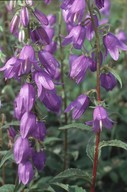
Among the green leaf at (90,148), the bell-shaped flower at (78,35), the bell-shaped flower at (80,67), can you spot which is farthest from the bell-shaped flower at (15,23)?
the green leaf at (90,148)

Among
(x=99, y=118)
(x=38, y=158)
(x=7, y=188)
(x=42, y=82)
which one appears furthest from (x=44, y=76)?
(x=7, y=188)

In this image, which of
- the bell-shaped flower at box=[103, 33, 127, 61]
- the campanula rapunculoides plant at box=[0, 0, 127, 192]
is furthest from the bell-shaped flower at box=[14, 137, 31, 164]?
the bell-shaped flower at box=[103, 33, 127, 61]

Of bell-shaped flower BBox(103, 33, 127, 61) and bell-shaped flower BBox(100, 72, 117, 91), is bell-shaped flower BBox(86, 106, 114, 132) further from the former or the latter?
bell-shaped flower BBox(103, 33, 127, 61)

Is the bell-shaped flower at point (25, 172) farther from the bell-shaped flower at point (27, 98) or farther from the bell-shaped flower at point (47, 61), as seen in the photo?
the bell-shaped flower at point (47, 61)

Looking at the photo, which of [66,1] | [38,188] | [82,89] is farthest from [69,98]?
[66,1]

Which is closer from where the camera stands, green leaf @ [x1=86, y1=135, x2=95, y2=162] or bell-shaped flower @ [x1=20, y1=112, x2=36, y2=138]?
bell-shaped flower @ [x1=20, y1=112, x2=36, y2=138]

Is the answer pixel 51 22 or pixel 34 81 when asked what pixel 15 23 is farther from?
pixel 51 22

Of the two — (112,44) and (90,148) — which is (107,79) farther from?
(90,148)
